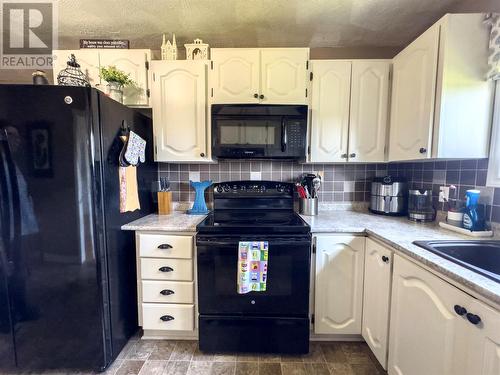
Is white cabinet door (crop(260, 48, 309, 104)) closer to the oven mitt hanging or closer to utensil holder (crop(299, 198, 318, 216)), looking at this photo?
utensil holder (crop(299, 198, 318, 216))

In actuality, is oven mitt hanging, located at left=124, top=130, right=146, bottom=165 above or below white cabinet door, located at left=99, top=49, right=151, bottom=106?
below

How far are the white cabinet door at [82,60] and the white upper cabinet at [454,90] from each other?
2.27 meters

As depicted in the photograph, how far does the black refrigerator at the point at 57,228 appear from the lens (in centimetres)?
119

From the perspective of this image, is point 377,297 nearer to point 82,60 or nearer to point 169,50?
point 169,50

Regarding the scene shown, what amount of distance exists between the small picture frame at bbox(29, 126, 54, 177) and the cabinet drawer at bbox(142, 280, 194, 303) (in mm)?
908

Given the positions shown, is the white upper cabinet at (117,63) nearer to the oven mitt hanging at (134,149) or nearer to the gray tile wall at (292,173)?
the oven mitt hanging at (134,149)

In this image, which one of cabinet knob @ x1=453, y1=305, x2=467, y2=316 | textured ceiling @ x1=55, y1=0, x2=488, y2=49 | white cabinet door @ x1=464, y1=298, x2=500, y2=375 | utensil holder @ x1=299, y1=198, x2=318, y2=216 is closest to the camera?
white cabinet door @ x1=464, y1=298, x2=500, y2=375

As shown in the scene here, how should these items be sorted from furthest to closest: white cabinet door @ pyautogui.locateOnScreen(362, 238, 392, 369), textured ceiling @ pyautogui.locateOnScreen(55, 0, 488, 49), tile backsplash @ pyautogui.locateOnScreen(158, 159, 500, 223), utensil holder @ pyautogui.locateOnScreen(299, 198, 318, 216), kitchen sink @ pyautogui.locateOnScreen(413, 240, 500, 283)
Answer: tile backsplash @ pyautogui.locateOnScreen(158, 159, 500, 223) → utensil holder @ pyautogui.locateOnScreen(299, 198, 318, 216) → textured ceiling @ pyautogui.locateOnScreen(55, 0, 488, 49) → white cabinet door @ pyautogui.locateOnScreen(362, 238, 392, 369) → kitchen sink @ pyautogui.locateOnScreen(413, 240, 500, 283)

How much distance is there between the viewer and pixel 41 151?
1.20 meters

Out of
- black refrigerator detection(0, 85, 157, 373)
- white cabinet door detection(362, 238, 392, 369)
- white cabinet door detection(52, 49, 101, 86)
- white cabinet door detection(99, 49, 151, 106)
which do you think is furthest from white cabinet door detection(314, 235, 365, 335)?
white cabinet door detection(52, 49, 101, 86)

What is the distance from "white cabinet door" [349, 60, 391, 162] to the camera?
5.54 feet

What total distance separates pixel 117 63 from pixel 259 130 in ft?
4.00

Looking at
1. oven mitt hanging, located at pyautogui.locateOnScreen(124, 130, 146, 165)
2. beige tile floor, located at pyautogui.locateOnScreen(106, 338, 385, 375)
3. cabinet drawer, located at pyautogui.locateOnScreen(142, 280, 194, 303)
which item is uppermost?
oven mitt hanging, located at pyautogui.locateOnScreen(124, 130, 146, 165)

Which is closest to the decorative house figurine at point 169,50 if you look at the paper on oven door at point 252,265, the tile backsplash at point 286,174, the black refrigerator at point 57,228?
the black refrigerator at point 57,228
